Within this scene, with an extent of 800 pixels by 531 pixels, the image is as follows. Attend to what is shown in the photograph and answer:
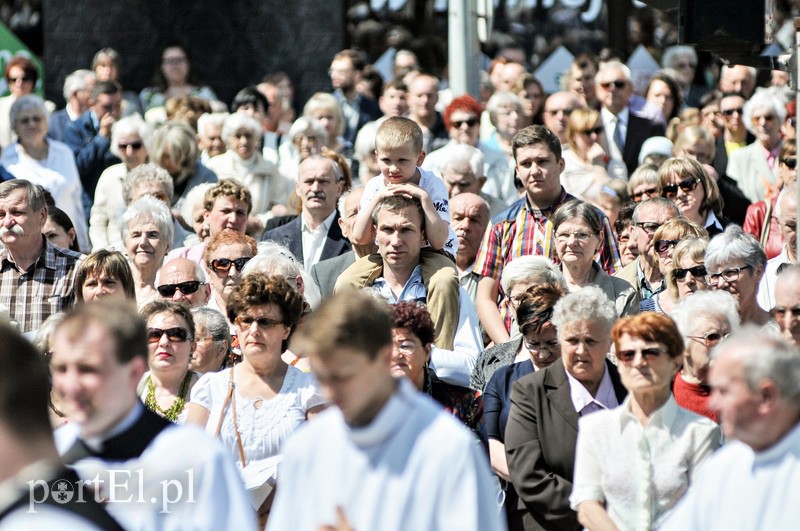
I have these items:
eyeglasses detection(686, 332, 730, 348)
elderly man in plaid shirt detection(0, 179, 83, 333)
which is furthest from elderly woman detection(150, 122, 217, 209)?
eyeglasses detection(686, 332, 730, 348)

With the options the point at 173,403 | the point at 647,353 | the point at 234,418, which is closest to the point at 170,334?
the point at 173,403

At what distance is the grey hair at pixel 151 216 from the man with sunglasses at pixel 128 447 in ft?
15.6

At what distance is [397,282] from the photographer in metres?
8.42

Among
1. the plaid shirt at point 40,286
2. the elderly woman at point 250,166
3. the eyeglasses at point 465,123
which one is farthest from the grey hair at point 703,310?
the elderly woman at point 250,166

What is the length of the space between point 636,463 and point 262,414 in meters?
1.67

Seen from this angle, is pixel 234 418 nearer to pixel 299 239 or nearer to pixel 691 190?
Result: pixel 299 239

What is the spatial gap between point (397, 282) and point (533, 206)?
1.44m

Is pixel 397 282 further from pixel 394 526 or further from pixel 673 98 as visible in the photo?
pixel 673 98

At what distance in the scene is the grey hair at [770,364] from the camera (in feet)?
15.9

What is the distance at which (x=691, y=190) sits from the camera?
10.1 m

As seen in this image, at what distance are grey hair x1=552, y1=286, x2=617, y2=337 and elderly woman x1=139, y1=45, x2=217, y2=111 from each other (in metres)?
10.0

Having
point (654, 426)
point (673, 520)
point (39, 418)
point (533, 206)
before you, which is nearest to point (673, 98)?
point (533, 206)

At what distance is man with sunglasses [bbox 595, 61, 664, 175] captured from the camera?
13055mm

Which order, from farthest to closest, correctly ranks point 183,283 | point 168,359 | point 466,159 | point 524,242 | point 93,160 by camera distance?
point 93,160 → point 466,159 → point 524,242 → point 183,283 → point 168,359
